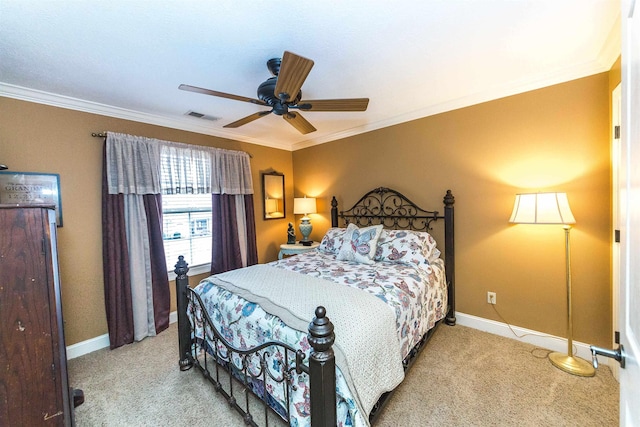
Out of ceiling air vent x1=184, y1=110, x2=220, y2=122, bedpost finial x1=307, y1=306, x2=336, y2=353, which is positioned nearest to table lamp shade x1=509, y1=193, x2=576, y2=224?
bedpost finial x1=307, y1=306, x2=336, y2=353

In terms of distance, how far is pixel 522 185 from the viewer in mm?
2439

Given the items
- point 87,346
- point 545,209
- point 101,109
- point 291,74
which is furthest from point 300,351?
point 101,109

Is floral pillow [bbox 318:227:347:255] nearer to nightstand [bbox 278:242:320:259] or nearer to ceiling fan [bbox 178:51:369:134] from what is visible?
nightstand [bbox 278:242:320:259]

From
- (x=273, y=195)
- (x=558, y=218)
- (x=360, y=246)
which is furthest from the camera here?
(x=273, y=195)

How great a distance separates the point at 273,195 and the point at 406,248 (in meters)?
2.39

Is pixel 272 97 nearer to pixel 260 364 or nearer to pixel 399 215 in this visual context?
pixel 260 364

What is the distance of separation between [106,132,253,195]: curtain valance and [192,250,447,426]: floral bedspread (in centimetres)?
146

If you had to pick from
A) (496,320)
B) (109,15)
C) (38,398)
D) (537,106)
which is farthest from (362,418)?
(537,106)

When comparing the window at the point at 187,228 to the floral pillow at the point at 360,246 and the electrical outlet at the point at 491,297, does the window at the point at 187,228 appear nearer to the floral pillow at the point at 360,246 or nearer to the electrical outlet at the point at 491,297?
the floral pillow at the point at 360,246

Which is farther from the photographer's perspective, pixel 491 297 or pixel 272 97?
pixel 491 297

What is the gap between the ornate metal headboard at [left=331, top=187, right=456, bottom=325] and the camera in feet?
9.36

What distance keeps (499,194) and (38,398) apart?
347 centimetres

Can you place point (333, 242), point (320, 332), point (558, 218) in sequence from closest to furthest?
point (320, 332), point (558, 218), point (333, 242)

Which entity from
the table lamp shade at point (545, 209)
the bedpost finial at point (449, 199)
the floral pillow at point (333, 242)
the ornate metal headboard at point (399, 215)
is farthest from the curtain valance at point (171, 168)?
the table lamp shade at point (545, 209)
